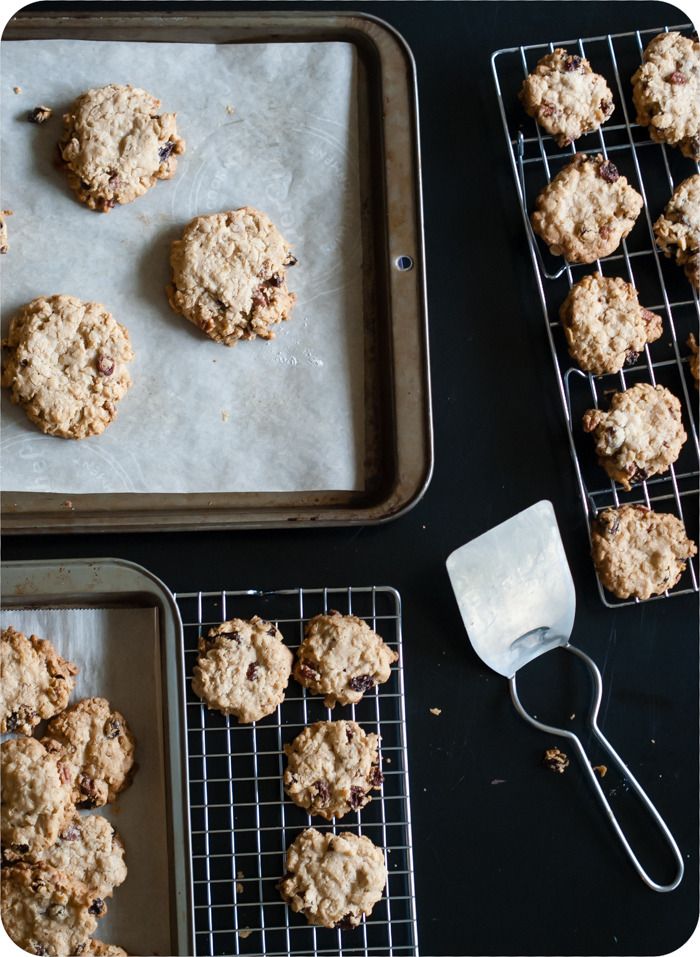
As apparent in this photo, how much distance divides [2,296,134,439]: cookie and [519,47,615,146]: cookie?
2.94ft

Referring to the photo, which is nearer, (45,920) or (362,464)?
(45,920)

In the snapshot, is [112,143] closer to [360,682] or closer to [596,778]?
[360,682]

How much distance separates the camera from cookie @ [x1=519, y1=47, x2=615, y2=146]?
1807 mm

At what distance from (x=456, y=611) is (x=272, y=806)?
50 cm

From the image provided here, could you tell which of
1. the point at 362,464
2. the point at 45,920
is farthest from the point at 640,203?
the point at 45,920

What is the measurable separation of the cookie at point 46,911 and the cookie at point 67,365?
2.56ft

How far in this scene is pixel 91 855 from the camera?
5.51ft

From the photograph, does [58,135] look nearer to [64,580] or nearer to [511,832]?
[64,580]

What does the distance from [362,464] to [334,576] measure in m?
0.22

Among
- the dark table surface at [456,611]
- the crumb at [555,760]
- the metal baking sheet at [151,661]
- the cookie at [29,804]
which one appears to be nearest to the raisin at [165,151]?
the dark table surface at [456,611]

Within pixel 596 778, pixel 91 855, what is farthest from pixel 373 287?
pixel 91 855

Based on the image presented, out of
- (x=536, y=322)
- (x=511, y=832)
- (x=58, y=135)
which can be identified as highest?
(x=58, y=135)

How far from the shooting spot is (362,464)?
1.79 metres

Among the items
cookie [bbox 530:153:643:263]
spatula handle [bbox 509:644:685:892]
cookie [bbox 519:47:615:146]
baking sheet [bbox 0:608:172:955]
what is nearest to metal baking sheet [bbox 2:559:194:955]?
baking sheet [bbox 0:608:172:955]
